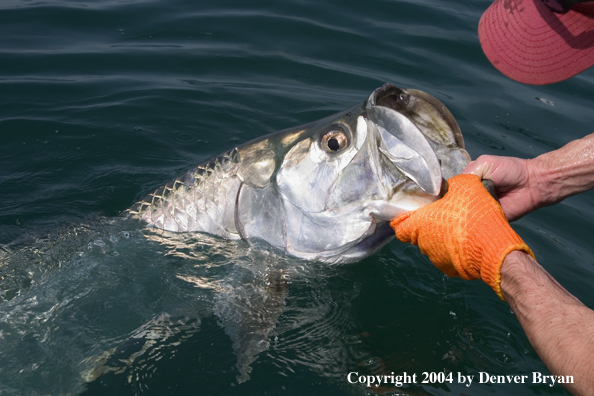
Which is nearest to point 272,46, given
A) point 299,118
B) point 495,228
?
point 299,118

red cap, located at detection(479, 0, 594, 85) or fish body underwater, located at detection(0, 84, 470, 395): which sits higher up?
red cap, located at detection(479, 0, 594, 85)

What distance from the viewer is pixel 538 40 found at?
273cm

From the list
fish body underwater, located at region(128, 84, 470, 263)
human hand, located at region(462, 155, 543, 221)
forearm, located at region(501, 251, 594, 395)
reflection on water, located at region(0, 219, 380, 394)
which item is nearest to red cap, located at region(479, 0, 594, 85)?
human hand, located at region(462, 155, 543, 221)

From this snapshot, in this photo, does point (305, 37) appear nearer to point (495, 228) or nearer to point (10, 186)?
point (10, 186)

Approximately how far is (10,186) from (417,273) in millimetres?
3346

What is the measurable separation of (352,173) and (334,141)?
0.19 meters

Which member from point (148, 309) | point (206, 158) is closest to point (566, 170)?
point (148, 309)

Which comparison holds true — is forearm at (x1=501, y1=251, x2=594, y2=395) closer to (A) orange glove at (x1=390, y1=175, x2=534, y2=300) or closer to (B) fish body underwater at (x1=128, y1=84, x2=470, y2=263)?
(A) orange glove at (x1=390, y1=175, x2=534, y2=300)

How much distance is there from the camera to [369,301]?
329 cm

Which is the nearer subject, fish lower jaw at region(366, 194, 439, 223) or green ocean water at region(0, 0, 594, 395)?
fish lower jaw at region(366, 194, 439, 223)

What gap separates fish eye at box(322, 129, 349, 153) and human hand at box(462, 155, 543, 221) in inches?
32.5

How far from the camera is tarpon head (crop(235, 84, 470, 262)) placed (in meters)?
2.35

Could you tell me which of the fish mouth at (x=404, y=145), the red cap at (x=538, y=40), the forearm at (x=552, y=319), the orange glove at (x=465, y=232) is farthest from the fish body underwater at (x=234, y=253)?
the red cap at (x=538, y=40)

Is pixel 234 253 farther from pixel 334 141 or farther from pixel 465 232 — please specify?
pixel 465 232
